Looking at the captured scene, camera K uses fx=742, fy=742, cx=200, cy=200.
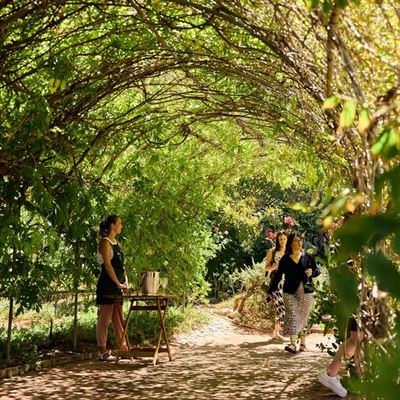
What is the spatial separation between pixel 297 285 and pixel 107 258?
2715 mm

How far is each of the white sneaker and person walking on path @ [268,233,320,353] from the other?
329 centimetres

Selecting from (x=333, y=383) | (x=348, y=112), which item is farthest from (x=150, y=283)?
(x=348, y=112)

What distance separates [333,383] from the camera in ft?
19.7

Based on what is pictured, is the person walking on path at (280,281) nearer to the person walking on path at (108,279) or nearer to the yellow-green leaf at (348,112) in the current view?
the person walking on path at (108,279)

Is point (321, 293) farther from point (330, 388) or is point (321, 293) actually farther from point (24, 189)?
point (24, 189)

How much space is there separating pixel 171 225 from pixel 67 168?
262cm

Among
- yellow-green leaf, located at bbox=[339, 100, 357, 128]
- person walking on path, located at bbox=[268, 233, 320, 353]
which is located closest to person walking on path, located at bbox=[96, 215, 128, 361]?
person walking on path, located at bbox=[268, 233, 320, 353]

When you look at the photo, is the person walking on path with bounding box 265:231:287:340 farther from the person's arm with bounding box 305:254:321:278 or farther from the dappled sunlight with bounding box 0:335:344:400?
the dappled sunlight with bounding box 0:335:344:400

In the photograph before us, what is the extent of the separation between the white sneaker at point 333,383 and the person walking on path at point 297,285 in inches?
130

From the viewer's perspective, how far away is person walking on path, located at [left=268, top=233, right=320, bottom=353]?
371 inches

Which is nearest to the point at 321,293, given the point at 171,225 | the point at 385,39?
the point at 385,39

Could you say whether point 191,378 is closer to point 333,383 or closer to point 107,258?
point 333,383

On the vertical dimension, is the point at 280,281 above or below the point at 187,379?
above

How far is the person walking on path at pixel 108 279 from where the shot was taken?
812 cm
